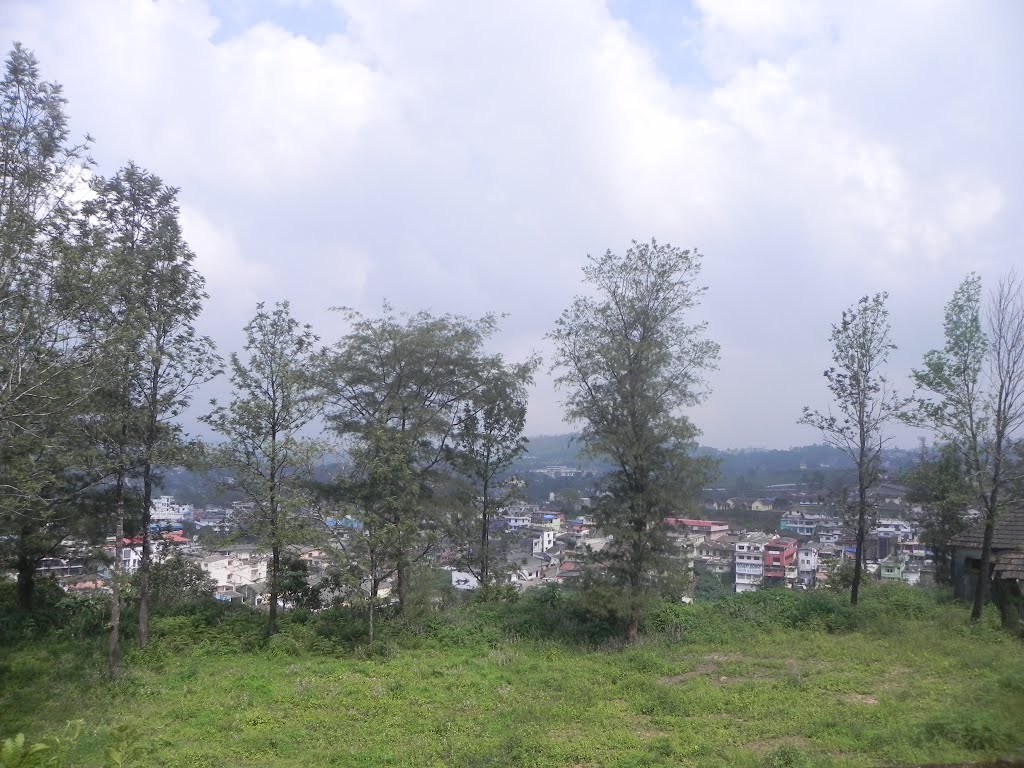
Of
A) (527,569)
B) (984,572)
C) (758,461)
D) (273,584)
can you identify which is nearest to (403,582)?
(273,584)

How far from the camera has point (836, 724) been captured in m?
7.48

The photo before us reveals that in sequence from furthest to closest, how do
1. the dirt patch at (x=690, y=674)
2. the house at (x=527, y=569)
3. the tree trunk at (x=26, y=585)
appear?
1. the house at (x=527, y=569)
2. the tree trunk at (x=26, y=585)
3. the dirt patch at (x=690, y=674)

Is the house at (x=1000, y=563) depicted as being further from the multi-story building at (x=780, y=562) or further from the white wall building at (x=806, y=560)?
the white wall building at (x=806, y=560)

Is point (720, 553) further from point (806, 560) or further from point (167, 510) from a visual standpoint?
point (167, 510)

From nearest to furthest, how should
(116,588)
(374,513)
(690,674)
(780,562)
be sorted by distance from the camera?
(690,674)
(116,588)
(374,513)
(780,562)

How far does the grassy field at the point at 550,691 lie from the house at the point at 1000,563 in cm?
96

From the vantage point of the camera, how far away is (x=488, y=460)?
17.0m

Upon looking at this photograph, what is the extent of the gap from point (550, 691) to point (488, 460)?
7.68m

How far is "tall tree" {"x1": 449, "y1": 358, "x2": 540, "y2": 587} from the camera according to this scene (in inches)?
632

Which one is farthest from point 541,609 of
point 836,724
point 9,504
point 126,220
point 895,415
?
point 126,220

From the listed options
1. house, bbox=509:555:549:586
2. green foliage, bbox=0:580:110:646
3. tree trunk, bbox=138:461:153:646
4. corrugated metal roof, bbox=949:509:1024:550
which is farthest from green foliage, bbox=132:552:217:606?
corrugated metal roof, bbox=949:509:1024:550

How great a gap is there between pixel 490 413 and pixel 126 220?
887 centimetres

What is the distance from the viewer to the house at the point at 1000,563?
13.2 meters

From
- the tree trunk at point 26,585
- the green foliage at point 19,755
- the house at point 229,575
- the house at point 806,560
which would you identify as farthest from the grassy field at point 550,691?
the house at point 806,560
